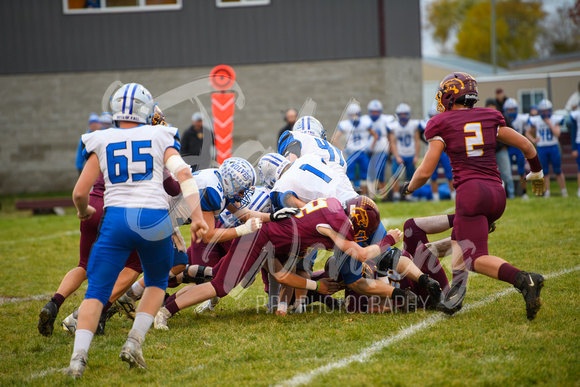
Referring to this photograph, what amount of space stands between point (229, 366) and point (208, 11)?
14.0 metres

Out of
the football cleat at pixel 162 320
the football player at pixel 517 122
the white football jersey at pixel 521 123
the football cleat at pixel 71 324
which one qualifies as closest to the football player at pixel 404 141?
the football player at pixel 517 122

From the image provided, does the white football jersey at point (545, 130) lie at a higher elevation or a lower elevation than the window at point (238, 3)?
lower

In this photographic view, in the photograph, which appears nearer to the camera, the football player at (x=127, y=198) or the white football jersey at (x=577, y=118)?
the football player at (x=127, y=198)

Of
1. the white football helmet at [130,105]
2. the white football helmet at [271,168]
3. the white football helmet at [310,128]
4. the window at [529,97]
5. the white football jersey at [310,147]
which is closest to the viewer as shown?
the white football helmet at [130,105]

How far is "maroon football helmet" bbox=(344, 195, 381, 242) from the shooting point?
4.75 m

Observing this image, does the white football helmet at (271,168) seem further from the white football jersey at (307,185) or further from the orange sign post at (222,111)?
the orange sign post at (222,111)

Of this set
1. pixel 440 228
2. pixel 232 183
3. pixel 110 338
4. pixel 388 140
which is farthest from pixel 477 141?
pixel 388 140

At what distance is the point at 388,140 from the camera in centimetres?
1295

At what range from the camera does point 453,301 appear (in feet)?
14.9

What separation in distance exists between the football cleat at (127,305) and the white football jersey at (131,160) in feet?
5.05

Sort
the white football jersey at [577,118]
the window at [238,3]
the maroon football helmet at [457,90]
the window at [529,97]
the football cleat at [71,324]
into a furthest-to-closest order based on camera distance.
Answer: the window at [529,97]
the window at [238,3]
the white football jersey at [577,118]
the football cleat at [71,324]
the maroon football helmet at [457,90]

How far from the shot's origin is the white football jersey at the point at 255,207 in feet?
17.7

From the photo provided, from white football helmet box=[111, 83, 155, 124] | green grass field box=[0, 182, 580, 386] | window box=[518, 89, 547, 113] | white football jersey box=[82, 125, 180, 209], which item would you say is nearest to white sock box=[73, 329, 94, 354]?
green grass field box=[0, 182, 580, 386]

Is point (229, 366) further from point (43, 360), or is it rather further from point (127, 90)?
point (127, 90)
